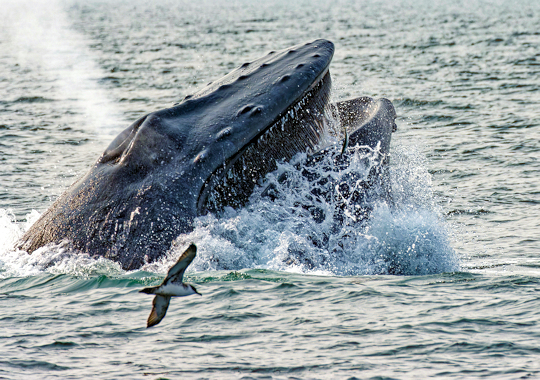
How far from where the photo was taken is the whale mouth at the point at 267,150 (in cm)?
628

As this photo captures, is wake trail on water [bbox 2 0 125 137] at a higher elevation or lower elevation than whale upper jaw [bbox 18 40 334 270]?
lower

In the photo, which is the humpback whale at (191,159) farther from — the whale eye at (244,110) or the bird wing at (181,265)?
the bird wing at (181,265)

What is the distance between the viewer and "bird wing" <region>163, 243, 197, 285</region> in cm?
454

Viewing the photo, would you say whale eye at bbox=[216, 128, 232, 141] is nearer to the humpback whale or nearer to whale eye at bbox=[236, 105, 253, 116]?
the humpback whale

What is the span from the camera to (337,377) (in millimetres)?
5422

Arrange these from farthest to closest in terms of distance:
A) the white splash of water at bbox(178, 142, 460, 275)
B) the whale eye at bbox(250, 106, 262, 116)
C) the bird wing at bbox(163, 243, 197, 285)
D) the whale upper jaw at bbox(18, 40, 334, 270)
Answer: the white splash of water at bbox(178, 142, 460, 275)
the whale eye at bbox(250, 106, 262, 116)
the whale upper jaw at bbox(18, 40, 334, 270)
the bird wing at bbox(163, 243, 197, 285)

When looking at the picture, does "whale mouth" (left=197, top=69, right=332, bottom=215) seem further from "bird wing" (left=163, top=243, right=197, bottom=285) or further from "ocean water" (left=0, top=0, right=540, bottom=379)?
"bird wing" (left=163, top=243, right=197, bottom=285)

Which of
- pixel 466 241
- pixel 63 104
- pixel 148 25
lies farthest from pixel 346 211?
pixel 148 25

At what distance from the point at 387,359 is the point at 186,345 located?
1.60m

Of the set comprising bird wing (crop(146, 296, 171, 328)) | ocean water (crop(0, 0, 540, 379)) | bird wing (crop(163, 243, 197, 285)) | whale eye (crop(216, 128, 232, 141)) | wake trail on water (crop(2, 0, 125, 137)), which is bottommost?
wake trail on water (crop(2, 0, 125, 137))

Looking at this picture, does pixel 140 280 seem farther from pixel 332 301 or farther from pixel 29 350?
pixel 332 301

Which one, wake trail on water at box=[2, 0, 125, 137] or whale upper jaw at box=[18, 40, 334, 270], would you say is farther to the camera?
wake trail on water at box=[2, 0, 125, 137]

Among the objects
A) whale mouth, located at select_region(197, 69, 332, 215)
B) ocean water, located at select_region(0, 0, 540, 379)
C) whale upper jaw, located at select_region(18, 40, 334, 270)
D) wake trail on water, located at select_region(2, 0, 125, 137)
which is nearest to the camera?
ocean water, located at select_region(0, 0, 540, 379)

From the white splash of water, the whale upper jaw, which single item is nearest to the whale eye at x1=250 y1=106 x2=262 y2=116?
the whale upper jaw
